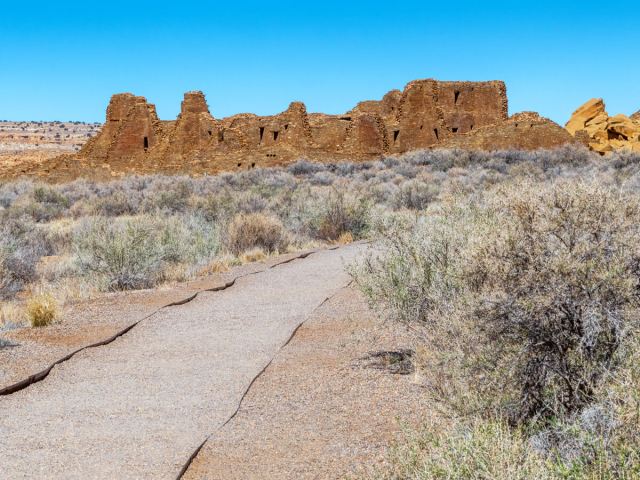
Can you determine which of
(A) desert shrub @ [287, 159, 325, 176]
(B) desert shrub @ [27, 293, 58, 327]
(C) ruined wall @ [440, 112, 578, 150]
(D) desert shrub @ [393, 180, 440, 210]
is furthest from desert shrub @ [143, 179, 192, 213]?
(C) ruined wall @ [440, 112, 578, 150]

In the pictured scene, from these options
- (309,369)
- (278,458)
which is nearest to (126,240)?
(309,369)

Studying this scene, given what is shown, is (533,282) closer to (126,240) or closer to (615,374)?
(615,374)

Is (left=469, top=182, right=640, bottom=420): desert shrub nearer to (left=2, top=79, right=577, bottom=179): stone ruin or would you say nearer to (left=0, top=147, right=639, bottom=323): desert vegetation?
(left=0, top=147, right=639, bottom=323): desert vegetation

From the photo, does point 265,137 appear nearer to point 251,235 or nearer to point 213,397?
point 251,235

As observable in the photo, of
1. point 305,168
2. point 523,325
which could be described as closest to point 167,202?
point 305,168

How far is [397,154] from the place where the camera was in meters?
39.4

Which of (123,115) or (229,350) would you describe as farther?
(123,115)

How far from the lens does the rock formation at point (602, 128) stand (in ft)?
131

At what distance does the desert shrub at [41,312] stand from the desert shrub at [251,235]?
5.52 metres

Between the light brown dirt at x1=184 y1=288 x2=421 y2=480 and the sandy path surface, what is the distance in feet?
0.59

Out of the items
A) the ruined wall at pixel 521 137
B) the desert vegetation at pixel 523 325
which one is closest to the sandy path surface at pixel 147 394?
the desert vegetation at pixel 523 325

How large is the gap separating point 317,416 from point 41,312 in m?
4.02

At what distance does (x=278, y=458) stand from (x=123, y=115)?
40761 mm

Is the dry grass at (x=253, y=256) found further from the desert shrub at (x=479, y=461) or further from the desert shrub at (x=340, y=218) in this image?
the desert shrub at (x=479, y=461)
